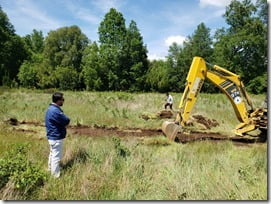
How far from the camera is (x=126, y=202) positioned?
5.09 meters

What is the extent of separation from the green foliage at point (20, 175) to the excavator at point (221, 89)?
16.7 ft

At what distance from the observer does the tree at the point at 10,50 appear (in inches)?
2071

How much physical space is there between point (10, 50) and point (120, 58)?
1845 cm

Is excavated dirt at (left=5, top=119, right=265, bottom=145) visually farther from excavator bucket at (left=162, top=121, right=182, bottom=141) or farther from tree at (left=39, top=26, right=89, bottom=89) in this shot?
tree at (left=39, top=26, right=89, bottom=89)

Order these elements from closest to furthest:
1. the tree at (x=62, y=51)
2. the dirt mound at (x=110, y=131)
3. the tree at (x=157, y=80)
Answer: the dirt mound at (x=110, y=131)
the tree at (x=157, y=80)
the tree at (x=62, y=51)

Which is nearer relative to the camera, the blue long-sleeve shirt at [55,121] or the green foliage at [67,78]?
the blue long-sleeve shirt at [55,121]

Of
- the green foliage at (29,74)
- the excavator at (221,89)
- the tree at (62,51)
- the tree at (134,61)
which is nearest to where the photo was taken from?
the excavator at (221,89)

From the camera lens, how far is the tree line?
43.4 metres

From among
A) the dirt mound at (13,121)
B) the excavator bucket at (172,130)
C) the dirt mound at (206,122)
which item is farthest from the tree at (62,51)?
the excavator bucket at (172,130)

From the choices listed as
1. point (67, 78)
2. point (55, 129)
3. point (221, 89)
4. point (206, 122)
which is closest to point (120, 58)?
point (67, 78)

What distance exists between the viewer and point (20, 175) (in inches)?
209

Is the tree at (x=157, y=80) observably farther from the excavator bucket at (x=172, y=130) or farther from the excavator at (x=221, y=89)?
the excavator at (x=221, y=89)

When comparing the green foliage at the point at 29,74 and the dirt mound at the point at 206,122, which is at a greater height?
the green foliage at the point at 29,74

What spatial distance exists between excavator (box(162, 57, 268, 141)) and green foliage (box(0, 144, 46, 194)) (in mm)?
5099
